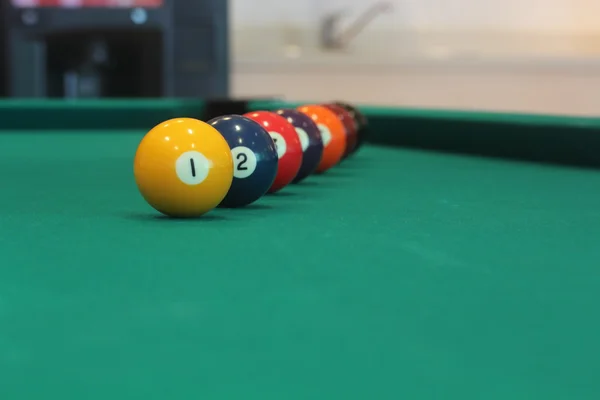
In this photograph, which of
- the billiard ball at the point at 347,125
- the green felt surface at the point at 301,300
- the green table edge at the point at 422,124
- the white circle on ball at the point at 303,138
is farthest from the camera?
the green table edge at the point at 422,124

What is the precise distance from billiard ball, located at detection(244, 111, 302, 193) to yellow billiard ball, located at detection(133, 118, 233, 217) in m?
0.31

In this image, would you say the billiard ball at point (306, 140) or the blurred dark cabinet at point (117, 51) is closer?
the billiard ball at point (306, 140)

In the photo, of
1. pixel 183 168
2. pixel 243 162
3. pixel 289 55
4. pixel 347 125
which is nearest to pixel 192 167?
pixel 183 168

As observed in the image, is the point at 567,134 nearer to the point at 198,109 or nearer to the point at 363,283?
the point at 198,109

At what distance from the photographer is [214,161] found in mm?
1605

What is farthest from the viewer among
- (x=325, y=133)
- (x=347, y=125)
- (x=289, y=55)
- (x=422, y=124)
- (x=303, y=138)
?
(x=289, y=55)

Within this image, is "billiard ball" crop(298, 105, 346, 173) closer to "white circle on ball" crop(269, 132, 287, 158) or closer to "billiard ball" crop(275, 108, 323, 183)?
"billiard ball" crop(275, 108, 323, 183)

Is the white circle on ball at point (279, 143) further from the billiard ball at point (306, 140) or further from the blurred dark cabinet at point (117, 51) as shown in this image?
the blurred dark cabinet at point (117, 51)

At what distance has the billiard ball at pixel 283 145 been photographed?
1.96 m

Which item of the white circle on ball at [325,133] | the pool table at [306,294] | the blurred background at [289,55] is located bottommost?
the pool table at [306,294]

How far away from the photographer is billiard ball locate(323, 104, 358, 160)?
105 inches

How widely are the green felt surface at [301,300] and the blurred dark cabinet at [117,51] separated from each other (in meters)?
4.01

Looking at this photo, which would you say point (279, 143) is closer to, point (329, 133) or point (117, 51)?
point (329, 133)

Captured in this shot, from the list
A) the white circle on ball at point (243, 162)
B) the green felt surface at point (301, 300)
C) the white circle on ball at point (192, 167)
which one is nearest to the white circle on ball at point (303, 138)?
the green felt surface at point (301, 300)
